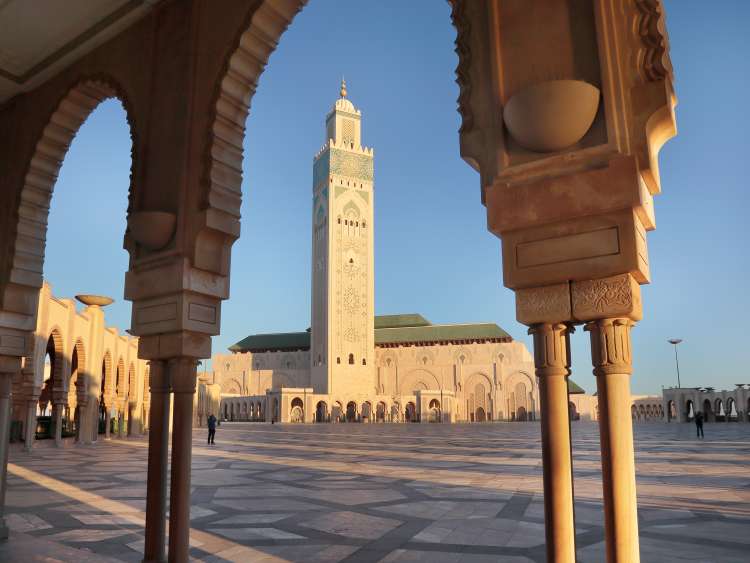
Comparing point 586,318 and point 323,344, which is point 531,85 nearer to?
point 586,318

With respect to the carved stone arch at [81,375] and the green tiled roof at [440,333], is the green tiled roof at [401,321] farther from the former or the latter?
the carved stone arch at [81,375]

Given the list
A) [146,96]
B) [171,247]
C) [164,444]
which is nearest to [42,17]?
[146,96]

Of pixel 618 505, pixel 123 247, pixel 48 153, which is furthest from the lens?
pixel 48 153

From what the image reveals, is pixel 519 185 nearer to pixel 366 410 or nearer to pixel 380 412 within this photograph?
pixel 380 412

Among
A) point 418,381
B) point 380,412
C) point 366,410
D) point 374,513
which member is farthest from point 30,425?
point 418,381

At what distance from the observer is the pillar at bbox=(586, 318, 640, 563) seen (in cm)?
199

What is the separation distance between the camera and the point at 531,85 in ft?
7.39

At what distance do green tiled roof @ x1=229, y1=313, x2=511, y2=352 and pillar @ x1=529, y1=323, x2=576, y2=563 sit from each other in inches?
2071

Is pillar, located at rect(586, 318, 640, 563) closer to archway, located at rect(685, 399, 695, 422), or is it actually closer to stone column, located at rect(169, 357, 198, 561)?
stone column, located at rect(169, 357, 198, 561)

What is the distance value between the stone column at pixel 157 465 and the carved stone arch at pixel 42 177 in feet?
5.71

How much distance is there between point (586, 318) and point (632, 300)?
169 millimetres

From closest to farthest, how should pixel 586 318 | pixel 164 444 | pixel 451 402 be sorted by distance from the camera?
pixel 586 318, pixel 164 444, pixel 451 402

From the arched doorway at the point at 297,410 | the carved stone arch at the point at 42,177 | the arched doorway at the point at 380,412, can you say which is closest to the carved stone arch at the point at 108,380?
the carved stone arch at the point at 42,177

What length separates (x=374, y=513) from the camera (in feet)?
15.9
